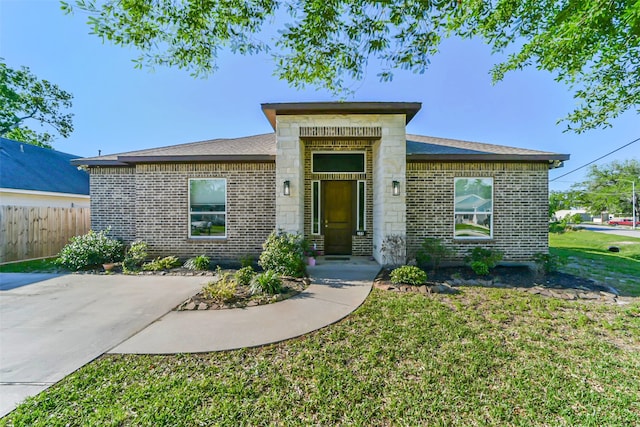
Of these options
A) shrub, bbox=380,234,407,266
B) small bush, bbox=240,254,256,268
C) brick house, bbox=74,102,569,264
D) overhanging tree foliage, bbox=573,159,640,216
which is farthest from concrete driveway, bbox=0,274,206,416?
overhanging tree foliage, bbox=573,159,640,216

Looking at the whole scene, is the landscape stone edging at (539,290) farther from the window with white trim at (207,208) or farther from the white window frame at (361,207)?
the window with white trim at (207,208)

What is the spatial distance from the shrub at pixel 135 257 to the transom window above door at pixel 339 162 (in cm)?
565

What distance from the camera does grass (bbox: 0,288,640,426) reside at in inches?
90.8

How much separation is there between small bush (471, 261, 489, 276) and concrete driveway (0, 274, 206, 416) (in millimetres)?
6820

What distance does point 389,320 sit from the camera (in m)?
4.18

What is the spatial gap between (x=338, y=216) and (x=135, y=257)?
615 centimetres

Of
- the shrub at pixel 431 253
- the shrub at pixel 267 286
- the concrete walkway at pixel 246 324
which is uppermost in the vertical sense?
the shrub at pixel 431 253

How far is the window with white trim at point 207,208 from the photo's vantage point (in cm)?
832

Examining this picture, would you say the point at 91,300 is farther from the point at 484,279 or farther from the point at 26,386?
the point at 484,279

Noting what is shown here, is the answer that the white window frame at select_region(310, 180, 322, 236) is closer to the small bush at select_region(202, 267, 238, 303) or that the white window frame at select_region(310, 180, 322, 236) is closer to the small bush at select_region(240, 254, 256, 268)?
the small bush at select_region(240, 254, 256, 268)

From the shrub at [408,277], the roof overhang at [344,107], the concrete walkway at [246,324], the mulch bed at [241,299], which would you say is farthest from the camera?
the roof overhang at [344,107]

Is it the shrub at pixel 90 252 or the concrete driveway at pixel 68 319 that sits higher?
the shrub at pixel 90 252

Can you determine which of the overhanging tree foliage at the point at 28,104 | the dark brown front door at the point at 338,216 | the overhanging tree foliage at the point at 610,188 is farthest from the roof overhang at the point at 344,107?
the overhanging tree foliage at the point at 610,188

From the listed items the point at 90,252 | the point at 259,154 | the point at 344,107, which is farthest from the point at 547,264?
the point at 90,252
